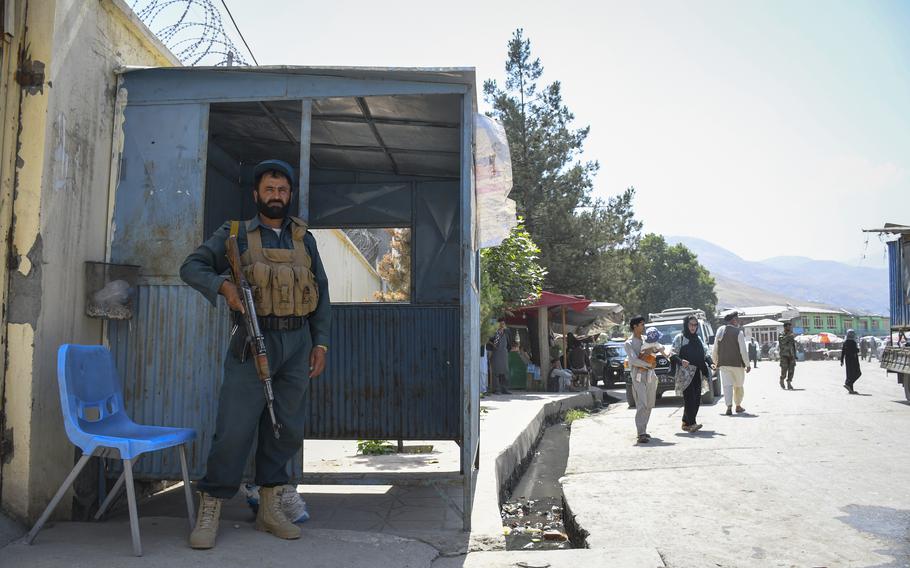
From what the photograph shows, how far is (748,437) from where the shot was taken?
8750mm

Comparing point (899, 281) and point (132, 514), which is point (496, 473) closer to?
point (132, 514)

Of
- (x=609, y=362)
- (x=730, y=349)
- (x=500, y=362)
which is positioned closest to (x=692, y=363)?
(x=730, y=349)

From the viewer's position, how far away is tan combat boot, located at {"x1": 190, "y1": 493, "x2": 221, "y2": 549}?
343 centimetres

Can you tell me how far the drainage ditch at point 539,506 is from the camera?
4914 mm

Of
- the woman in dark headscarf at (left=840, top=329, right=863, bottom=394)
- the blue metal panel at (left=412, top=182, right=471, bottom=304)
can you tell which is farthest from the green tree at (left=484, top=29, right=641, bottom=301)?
the blue metal panel at (left=412, top=182, right=471, bottom=304)

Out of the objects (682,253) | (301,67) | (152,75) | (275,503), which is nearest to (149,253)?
(152,75)

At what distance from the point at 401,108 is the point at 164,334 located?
7.60ft

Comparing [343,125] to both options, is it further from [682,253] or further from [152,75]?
[682,253]

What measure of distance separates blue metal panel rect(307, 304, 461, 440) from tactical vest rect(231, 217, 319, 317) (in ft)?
4.81

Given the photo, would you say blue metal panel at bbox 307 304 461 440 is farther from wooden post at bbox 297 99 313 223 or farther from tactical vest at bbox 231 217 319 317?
tactical vest at bbox 231 217 319 317

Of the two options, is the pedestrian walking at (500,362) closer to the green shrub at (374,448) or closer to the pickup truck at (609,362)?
the pickup truck at (609,362)

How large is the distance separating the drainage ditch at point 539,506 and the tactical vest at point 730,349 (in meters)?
3.22

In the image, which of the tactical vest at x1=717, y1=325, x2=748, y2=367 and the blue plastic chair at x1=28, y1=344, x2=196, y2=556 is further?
the tactical vest at x1=717, y1=325, x2=748, y2=367

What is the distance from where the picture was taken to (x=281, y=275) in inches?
144
